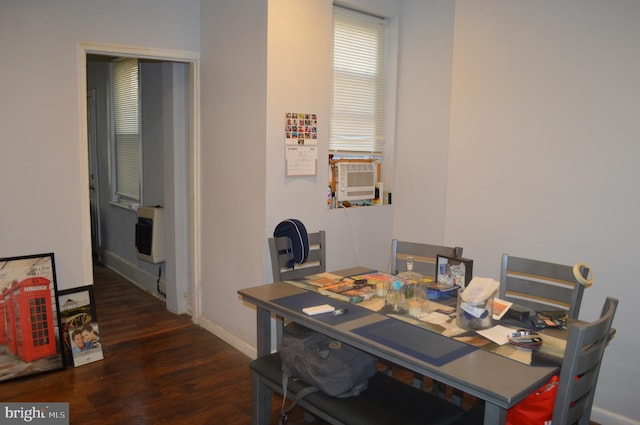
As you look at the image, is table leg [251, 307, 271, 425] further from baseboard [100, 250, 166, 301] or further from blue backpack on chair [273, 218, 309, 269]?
baseboard [100, 250, 166, 301]

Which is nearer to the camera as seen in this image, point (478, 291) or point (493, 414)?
point (493, 414)

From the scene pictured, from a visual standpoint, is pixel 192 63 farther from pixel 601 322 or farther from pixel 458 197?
pixel 601 322

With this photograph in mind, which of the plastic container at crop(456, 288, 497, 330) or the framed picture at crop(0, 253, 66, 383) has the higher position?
the plastic container at crop(456, 288, 497, 330)

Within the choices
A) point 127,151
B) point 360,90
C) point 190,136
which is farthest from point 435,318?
point 127,151

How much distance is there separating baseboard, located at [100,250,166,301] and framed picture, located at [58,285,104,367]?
136 centimetres

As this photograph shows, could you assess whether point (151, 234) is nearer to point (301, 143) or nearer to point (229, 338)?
point (229, 338)

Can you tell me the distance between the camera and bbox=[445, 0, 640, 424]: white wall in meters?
2.65

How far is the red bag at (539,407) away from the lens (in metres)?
1.72

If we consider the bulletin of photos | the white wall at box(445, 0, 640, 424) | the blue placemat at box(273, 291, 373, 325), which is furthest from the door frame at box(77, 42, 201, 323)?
the white wall at box(445, 0, 640, 424)

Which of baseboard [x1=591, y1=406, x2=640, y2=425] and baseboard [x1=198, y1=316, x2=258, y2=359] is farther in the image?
baseboard [x1=198, y1=316, x2=258, y2=359]

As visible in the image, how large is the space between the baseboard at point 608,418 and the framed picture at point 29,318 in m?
3.41

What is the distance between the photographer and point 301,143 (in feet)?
11.1

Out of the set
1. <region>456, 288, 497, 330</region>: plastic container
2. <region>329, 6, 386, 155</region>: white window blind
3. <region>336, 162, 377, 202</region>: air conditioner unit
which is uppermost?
<region>329, 6, 386, 155</region>: white window blind

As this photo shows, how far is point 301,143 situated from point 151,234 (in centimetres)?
208
